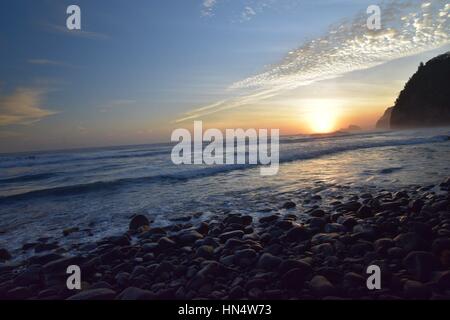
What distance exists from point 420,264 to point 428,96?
82550 mm

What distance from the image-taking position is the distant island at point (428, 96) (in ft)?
217

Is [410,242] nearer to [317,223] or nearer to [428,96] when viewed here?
[317,223]

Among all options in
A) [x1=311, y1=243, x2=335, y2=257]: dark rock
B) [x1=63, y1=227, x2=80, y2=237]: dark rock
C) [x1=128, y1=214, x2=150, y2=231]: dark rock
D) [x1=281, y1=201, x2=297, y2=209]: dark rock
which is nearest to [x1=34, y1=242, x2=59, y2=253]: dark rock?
[x1=63, y1=227, x2=80, y2=237]: dark rock

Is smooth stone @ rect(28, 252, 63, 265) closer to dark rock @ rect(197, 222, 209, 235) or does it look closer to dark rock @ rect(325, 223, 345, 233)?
dark rock @ rect(197, 222, 209, 235)

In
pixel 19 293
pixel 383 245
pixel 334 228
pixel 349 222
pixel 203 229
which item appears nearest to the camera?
pixel 19 293

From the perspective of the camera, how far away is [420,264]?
3729 mm

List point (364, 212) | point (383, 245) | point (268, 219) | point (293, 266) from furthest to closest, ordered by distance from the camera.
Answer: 1. point (268, 219)
2. point (364, 212)
3. point (383, 245)
4. point (293, 266)

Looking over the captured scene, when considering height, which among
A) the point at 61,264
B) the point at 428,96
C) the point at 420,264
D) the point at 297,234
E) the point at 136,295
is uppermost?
the point at 428,96

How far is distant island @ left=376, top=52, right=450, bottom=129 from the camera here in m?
66.0

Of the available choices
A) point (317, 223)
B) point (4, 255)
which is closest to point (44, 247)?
point (4, 255)

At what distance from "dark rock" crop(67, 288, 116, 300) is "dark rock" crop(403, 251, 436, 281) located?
397 cm

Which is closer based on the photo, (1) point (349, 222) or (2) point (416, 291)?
(2) point (416, 291)
